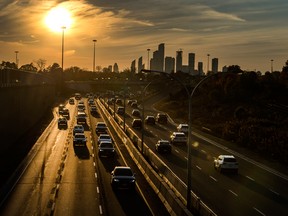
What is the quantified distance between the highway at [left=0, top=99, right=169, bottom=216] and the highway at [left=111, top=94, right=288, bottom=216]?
3300 mm

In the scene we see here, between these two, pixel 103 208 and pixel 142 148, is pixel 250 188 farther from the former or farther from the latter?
pixel 142 148

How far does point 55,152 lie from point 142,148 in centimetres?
913

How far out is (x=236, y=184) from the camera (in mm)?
33531

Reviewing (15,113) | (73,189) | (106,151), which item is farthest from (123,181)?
(15,113)

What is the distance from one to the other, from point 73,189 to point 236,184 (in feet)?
36.9

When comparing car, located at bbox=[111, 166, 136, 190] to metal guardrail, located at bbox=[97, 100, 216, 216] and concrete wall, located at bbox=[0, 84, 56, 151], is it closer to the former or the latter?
metal guardrail, located at bbox=[97, 100, 216, 216]

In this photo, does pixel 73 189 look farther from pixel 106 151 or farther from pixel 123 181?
pixel 106 151

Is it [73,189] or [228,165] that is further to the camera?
[228,165]

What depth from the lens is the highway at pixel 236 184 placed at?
25.9 m

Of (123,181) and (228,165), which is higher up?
(123,181)

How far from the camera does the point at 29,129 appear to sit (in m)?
71.7

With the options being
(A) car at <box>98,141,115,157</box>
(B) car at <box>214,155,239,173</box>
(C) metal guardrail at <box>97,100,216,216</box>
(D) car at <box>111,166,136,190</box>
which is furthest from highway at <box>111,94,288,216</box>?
(A) car at <box>98,141,115,157</box>

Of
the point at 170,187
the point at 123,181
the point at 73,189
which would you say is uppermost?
the point at 123,181

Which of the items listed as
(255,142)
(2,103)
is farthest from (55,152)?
(255,142)
